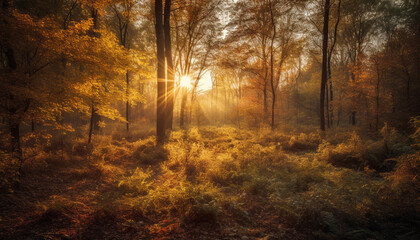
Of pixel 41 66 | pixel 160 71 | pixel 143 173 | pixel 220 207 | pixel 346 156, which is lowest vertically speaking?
pixel 220 207

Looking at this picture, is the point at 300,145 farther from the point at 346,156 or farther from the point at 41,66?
the point at 41,66

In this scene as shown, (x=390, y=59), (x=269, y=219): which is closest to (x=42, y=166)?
(x=269, y=219)

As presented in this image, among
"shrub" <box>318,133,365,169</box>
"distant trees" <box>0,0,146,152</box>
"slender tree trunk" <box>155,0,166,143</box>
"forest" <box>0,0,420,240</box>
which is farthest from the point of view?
"slender tree trunk" <box>155,0,166,143</box>

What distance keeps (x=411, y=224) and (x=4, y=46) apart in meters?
10.2

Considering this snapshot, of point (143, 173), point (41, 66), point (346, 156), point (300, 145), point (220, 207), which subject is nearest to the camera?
point (220, 207)

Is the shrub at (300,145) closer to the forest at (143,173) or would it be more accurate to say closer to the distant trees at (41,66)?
the forest at (143,173)

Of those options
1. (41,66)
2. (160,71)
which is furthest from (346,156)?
(41,66)

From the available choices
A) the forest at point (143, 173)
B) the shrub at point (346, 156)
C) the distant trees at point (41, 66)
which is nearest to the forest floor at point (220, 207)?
the forest at point (143, 173)

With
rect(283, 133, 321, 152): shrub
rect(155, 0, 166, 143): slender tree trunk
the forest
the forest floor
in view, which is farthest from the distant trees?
rect(283, 133, 321, 152): shrub

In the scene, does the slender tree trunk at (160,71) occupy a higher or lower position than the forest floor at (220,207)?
higher

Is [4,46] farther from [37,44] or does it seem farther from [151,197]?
[151,197]

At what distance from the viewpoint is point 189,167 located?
268 inches

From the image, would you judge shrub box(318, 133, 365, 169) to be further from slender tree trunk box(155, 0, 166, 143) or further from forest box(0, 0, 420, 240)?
slender tree trunk box(155, 0, 166, 143)

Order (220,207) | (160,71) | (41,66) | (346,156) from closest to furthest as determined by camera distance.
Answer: (220,207)
(41,66)
(346,156)
(160,71)
